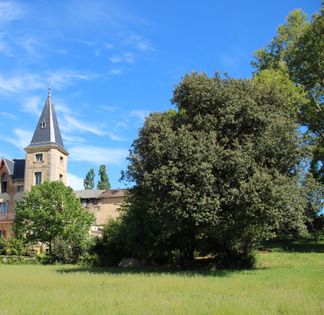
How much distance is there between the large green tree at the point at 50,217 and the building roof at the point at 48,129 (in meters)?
19.6

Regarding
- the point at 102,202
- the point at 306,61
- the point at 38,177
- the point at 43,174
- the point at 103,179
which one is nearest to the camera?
the point at 306,61

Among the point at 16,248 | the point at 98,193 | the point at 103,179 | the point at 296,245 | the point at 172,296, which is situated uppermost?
the point at 103,179

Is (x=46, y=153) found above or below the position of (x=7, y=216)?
above

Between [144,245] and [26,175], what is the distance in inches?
1640

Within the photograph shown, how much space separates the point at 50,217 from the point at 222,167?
2938cm

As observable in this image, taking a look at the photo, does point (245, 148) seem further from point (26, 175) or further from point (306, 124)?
point (26, 175)

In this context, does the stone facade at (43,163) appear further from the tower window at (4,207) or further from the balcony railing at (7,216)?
the tower window at (4,207)

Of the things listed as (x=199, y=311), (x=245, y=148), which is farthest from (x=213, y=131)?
(x=199, y=311)

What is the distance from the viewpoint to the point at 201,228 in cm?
2795

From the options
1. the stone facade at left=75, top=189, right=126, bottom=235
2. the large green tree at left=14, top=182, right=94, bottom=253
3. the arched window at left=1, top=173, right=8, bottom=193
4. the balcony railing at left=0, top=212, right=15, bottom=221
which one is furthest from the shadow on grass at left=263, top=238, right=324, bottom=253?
the arched window at left=1, top=173, right=8, bottom=193

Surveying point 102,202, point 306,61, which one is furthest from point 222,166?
point 102,202

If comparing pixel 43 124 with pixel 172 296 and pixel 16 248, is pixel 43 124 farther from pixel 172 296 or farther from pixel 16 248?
pixel 172 296

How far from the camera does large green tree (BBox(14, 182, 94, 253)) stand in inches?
2004

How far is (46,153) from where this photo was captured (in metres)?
71.9
